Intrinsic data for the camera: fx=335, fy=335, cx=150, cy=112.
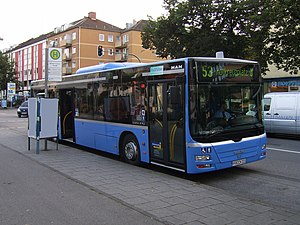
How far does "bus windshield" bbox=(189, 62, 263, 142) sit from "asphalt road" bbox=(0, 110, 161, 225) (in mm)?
2473

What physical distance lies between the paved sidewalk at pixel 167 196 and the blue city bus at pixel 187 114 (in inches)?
23.2

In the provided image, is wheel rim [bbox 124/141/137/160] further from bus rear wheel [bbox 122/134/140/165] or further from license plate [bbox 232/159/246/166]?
license plate [bbox 232/159/246/166]

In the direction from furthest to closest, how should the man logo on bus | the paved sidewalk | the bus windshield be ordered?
1. the man logo on bus
2. the bus windshield
3. the paved sidewalk

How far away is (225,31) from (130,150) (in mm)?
15651

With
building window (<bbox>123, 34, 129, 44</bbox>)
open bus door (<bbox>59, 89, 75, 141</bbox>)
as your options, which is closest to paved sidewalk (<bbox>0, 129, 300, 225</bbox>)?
open bus door (<bbox>59, 89, 75, 141</bbox>)

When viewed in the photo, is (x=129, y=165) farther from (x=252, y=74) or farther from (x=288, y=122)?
(x=288, y=122)

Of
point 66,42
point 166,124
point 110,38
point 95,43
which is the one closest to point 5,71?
point 66,42

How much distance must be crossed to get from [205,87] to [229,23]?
16563 mm

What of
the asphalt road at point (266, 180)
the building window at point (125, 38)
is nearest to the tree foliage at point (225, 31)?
the asphalt road at point (266, 180)

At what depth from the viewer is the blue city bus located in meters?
6.86

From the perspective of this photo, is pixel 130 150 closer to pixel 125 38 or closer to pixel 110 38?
pixel 125 38

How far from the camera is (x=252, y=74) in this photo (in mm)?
7859

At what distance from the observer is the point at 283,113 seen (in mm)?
14992

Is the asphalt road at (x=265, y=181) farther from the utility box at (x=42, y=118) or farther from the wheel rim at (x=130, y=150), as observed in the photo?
the utility box at (x=42, y=118)
